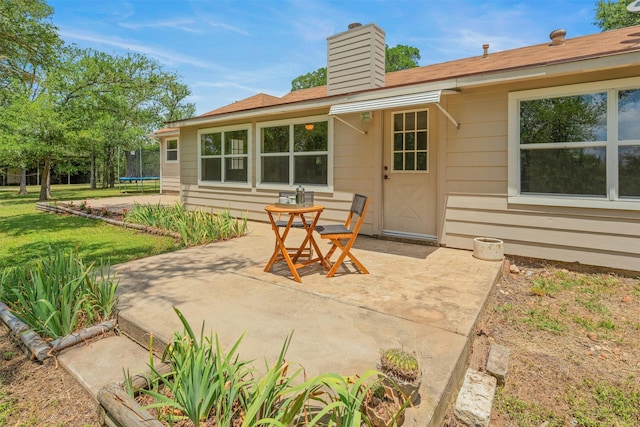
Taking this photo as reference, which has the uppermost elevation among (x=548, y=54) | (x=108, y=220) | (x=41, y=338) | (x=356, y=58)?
(x=356, y=58)

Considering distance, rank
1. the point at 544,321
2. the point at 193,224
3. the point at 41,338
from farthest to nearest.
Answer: the point at 193,224 < the point at 544,321 < the point at 41,338

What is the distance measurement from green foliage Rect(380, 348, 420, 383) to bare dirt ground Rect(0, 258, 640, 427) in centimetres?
39

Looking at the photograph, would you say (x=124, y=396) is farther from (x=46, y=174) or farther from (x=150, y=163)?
(x=150, y=163)

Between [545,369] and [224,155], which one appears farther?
[224,155]

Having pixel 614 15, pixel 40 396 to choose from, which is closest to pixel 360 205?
pixel 40 396

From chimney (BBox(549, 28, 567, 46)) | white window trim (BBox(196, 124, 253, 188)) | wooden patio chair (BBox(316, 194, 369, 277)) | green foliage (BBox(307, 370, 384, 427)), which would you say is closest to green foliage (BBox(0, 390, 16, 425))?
green foliage (BBox(307, 370, 384, 427))

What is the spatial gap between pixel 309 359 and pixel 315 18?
1073 centimetres

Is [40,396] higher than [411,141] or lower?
lower

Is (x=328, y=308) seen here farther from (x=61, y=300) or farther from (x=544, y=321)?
(x=61, y=300)

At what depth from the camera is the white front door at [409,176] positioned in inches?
210

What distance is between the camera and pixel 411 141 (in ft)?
18.0

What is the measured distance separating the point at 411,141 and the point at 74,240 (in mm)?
5933

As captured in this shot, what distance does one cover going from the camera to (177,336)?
6.38 feet

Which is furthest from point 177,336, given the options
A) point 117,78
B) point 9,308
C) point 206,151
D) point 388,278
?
point 117,78
